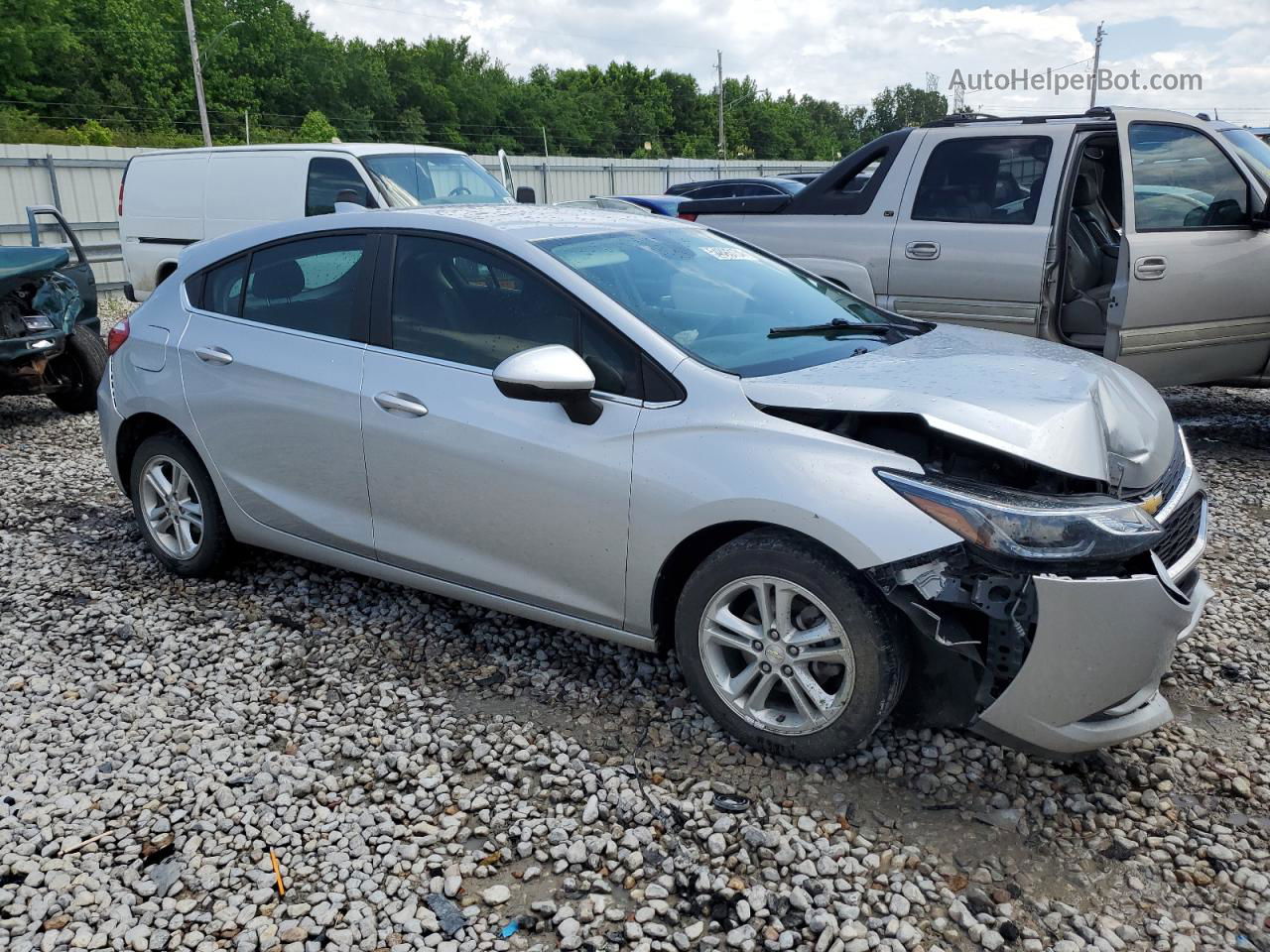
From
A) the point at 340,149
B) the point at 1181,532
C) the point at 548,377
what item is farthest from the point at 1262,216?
the point at 340,149

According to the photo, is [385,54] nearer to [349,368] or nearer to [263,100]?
[263,100]

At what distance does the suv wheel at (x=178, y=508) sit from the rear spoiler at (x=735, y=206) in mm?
3761

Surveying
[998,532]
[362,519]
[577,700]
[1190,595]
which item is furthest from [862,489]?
[362,519]

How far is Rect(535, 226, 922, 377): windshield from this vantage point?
11.6 feet

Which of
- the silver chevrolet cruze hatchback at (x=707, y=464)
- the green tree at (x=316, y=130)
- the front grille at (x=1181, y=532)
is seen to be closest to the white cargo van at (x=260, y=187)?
the silver chevrolet cruze hatchback at (x=707, y=464)

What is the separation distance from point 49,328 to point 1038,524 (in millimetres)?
7356

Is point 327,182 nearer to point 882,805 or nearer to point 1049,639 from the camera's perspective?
point 882,805

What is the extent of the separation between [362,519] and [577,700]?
110 cm

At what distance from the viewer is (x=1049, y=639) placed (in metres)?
2.75

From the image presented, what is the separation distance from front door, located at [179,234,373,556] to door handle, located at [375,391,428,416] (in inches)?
5.2

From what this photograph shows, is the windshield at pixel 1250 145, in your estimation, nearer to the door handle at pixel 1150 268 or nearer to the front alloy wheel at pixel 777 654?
the door handle at pixel 1150 268

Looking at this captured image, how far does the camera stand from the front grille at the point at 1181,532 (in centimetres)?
304

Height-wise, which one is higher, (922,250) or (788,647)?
(922,250)

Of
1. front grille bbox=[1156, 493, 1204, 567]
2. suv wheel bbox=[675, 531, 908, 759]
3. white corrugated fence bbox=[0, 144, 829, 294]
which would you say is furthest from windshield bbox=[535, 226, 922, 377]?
white corrugated fence bbox=[0, 144, 829, 294]
